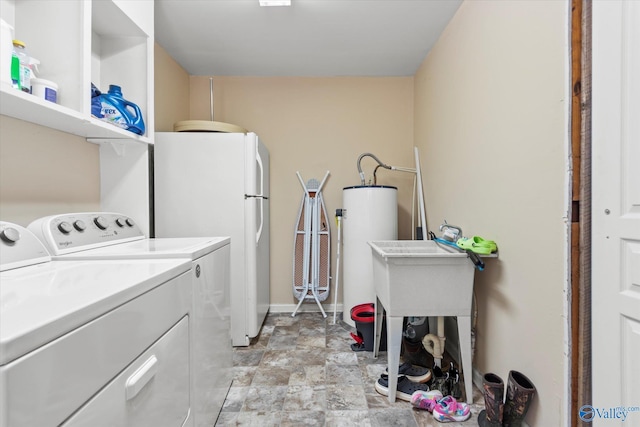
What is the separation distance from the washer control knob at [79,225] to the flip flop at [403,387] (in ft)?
5.73

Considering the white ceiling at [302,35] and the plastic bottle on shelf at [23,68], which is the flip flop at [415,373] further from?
the white ceiling at [302,35]

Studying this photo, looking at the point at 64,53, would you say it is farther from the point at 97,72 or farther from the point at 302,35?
the point at 302,35

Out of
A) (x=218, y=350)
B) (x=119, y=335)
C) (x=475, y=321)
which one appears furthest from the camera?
(x=475, y=321)

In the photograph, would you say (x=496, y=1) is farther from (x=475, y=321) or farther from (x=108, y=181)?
(x=108, y=181)

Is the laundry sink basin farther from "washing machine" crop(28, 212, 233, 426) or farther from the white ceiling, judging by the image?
the white ceiling

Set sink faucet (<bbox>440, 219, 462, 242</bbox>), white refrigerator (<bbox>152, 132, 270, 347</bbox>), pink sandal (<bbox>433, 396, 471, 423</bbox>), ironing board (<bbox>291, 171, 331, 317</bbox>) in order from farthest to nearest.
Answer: ironing board (<bbox>291, 171, 331, 317</bbox>) < white refrigerator (<bbox>152, 132, 270, 347</bbox>) < sink faucet (<bbox>440, 219, 462, 242</bbox>) < pink sandal (<bbox>433, 396, 471, 423</bbox>)

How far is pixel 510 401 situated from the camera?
1.35 meters

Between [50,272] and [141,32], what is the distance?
4.78ft

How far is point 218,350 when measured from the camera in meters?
1.52

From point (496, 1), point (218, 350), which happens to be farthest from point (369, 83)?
point (218, 350)

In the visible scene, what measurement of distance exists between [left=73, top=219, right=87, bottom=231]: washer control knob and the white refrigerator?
2.56 feet

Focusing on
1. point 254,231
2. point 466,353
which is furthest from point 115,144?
point 466,353

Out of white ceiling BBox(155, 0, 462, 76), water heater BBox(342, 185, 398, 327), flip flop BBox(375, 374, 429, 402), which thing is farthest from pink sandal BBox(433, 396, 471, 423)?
white ceiling BBox(155, 0, 462, 76)

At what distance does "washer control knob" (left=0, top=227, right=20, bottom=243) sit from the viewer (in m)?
1.05
